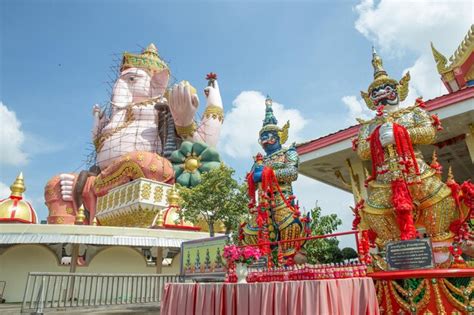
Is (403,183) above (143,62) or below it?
below

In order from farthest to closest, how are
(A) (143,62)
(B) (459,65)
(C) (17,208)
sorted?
1. (A) (143,62)
2. (C) (17,208)
3. (B) (459,65)

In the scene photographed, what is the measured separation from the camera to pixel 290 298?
13.8ft

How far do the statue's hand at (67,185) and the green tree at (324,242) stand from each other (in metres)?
17.6

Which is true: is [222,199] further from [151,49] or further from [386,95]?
[151,49]

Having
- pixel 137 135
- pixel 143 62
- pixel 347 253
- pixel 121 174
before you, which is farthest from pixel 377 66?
pixel 143 62

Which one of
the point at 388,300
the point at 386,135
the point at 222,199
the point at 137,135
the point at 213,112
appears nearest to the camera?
the point at 388,300

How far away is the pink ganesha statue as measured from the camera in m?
20.0

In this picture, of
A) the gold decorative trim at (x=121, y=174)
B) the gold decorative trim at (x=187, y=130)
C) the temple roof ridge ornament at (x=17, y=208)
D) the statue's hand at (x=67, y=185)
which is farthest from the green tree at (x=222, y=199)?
the statue's hand at (x=67, y=185)

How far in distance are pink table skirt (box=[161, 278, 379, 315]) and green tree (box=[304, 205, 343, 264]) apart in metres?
4.87

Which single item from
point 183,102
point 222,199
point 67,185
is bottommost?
point 222,199

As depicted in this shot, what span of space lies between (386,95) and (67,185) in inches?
850

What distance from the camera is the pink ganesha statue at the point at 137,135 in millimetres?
19953

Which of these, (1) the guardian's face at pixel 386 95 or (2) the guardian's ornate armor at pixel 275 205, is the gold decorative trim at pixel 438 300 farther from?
(1) the guardian's face at pixel 386 95

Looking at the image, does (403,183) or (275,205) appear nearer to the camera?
(403,183)
